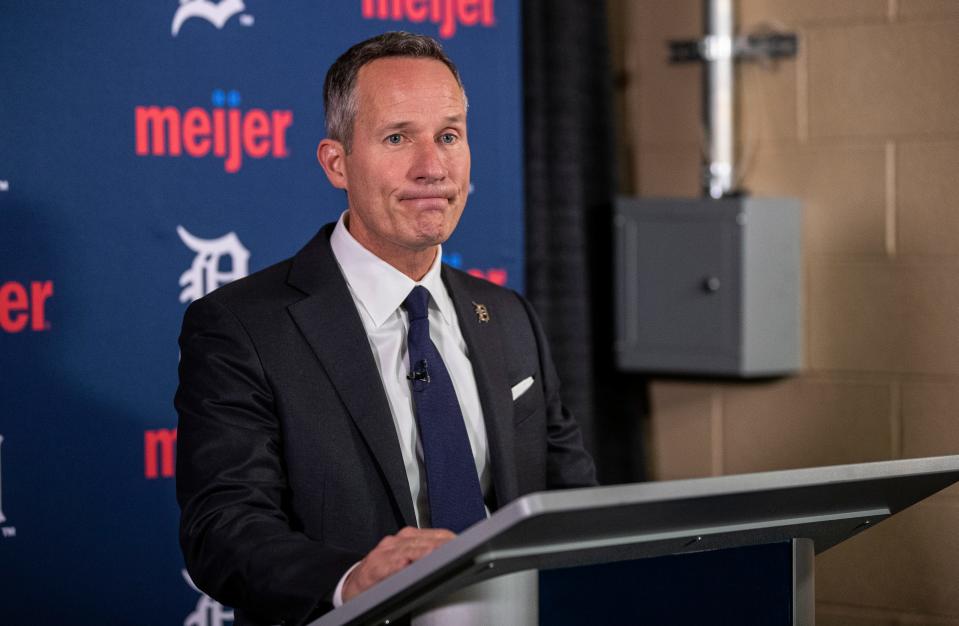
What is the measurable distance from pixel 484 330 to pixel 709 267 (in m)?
1.57

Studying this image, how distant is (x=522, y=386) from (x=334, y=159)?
0.41 m

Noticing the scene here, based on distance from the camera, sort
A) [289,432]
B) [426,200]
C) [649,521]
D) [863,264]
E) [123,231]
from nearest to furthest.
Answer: [649,521] < [289,432] < [426,200] < [123,231] < [863,264]

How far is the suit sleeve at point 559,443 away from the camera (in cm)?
181

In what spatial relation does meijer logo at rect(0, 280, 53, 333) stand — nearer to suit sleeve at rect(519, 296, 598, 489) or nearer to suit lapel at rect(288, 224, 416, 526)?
suit lapel at rect(288, 224, 416, 526)

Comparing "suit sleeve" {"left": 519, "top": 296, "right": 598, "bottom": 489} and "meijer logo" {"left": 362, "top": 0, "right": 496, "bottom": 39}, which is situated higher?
"meijer logo" {"left": 362, "top": 0, "right": 496, "bottom": 39}

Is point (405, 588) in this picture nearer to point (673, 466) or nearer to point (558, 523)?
point (558, 523)

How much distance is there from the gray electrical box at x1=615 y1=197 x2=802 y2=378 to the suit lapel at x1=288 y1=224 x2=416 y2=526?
1.72m

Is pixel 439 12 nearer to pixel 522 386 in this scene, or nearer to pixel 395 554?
pixel 522 386

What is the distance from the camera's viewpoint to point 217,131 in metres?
A: 2.31

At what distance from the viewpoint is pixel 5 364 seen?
2.08 metres

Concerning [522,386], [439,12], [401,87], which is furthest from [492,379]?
[439,12]

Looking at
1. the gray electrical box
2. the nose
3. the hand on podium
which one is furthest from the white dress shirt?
the gray electrical box

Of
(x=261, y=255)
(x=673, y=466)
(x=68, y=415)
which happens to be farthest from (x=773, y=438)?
(x=68, y=415)

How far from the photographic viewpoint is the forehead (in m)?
1.63
